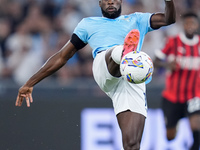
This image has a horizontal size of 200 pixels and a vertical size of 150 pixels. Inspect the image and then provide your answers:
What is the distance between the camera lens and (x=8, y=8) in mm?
11539

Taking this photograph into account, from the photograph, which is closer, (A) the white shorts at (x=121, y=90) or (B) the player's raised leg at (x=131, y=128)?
(B) the player's raised leg at (x=131, y=128)

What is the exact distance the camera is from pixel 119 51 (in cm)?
579

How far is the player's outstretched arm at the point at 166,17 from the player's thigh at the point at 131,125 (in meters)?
1.03

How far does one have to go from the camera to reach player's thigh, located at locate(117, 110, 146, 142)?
602 centimetres

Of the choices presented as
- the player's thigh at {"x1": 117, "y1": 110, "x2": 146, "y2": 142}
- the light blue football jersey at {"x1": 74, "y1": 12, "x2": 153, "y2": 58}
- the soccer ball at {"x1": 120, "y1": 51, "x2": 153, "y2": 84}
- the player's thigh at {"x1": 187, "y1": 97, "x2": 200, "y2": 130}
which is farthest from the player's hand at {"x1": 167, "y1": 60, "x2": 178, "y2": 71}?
Answer: the soccer ball at {"x1": 120, "y1": 51, "x2": 153, "y2": 84}

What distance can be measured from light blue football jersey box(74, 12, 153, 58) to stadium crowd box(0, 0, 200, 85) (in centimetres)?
368

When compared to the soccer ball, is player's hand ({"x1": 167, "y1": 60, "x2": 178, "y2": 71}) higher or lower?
lower

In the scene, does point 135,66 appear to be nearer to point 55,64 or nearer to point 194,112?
point 55,64

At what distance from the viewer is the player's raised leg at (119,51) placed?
573cm

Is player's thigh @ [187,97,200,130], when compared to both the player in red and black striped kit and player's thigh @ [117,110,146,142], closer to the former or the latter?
the player in red and black striped kit

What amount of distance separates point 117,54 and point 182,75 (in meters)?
3.87

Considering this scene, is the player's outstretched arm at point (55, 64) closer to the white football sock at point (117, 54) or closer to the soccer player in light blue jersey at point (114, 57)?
the soccer player in light blue jersey at point (114, 57)

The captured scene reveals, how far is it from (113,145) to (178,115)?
1266 mm

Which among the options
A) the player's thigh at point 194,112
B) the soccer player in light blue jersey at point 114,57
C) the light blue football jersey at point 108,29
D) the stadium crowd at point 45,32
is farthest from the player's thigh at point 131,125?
the stadium crowd at point 45,32
